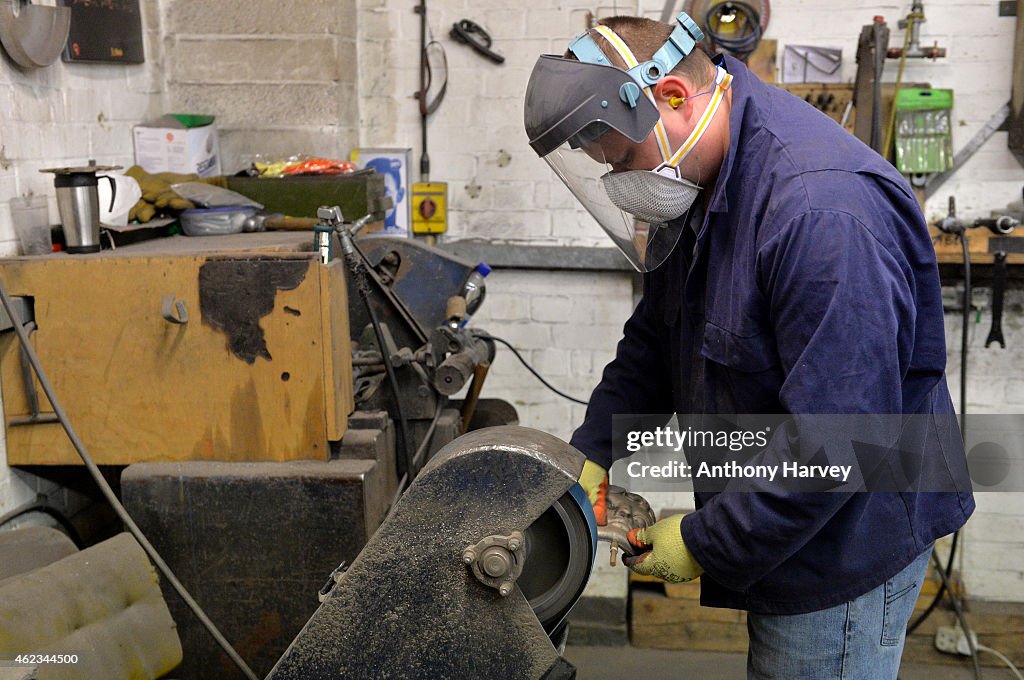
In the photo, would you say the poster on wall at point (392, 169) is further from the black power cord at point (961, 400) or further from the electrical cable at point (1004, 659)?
the electrical cable at point (1004, 659)

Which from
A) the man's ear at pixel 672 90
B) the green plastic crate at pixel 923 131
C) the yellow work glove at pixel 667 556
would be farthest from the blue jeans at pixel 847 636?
the green plastic crate at pixel 923 131

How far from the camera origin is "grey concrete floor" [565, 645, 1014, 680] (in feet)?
9.98

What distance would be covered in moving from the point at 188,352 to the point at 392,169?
149 centimetres

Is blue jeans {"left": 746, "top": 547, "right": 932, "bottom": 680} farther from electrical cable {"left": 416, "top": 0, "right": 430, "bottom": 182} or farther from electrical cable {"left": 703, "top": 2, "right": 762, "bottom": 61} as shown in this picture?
electrical cable {"left": 416, "top": 0, "right": 430, "bottom": 182}

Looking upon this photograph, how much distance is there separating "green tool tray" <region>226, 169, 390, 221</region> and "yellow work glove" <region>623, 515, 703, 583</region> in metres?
1.55

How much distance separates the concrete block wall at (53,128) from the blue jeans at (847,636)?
5.00 feet

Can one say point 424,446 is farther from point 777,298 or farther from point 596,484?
point 777,298

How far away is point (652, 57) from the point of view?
1.36 metres

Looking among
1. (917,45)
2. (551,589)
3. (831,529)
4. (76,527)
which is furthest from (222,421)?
(917,45)

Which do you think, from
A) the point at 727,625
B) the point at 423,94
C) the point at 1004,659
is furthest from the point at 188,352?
the point at 1004,659

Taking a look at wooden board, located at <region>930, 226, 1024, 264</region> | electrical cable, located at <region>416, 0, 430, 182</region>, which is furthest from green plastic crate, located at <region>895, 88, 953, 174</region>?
electrical cable, located at <region>416, 0, 430, 182</region>

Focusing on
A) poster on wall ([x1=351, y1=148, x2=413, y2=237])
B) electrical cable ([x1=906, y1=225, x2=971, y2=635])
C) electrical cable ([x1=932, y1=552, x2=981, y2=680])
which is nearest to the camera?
electrical cable ([x1=906, y1=225, x2=971, y2=635])

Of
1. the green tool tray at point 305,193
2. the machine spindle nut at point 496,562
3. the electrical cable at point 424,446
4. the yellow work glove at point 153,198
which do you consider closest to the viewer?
the machine spindle nut at point 496,562

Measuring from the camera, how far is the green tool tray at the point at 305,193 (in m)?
2.66
